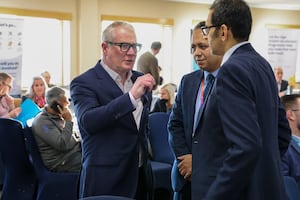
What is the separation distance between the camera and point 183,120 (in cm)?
203

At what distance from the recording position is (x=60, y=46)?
749cm

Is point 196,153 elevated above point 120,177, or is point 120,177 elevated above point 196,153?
point 196,153

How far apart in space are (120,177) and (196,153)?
47 centimetres

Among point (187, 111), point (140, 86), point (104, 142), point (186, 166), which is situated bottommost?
point (186, 166)

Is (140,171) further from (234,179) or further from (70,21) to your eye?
(70,21)

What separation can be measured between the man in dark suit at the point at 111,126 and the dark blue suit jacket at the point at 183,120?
0.20 meters

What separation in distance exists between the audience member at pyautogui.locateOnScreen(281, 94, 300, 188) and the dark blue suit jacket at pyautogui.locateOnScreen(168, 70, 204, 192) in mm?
590

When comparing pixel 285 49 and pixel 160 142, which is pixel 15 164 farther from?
pixel 285 49

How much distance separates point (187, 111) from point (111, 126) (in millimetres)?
359

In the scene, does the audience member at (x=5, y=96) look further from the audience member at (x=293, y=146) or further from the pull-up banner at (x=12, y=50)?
the audience member at (x=293, y=146)

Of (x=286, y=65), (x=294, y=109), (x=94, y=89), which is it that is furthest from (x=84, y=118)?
(x=286, y=65)

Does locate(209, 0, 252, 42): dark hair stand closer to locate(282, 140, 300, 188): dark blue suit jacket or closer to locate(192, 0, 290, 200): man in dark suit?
locate(192, 0, 290, 200): man in dark suit

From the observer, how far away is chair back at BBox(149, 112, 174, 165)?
383 centimetres

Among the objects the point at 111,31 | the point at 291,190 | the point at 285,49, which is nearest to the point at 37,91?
the point at 111,31
